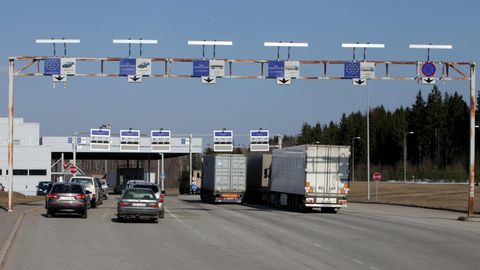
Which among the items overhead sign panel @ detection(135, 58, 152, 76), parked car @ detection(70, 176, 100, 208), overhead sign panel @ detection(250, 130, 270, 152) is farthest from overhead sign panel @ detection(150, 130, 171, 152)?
overhead sign panel @ detection(135, 58, 152, 76)

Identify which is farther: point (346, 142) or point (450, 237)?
point (346, 142)

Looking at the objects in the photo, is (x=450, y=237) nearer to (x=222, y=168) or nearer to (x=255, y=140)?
(x=222, y=168)

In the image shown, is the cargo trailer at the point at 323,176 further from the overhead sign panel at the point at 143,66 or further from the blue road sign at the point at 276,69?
the overhead sign panel at the point at 143,66

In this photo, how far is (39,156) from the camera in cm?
8944

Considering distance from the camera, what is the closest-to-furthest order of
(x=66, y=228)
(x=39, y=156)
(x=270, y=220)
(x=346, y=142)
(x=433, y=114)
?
(x=66, y=228) < (x=270, y=220) < (x=39, y=156) < (x=433, y=114) < (x=346, y=142)

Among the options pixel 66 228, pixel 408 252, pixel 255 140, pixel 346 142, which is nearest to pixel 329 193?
pixel 66 228

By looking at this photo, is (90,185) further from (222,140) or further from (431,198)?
(222,140)

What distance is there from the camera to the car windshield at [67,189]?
3297 cm

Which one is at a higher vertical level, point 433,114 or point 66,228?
point 433,114

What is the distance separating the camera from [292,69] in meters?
39.3

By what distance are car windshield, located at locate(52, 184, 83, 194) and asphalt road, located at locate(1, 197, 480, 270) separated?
130 centimetres

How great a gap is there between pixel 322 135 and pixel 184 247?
501ft

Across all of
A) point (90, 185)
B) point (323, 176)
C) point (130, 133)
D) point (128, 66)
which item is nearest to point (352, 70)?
point (323, 176)

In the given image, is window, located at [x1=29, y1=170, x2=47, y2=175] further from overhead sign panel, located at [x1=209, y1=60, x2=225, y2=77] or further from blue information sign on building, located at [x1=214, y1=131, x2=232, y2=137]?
overhead sign panel, located at [x1=209, y1=60, x2=225, y2=77]
